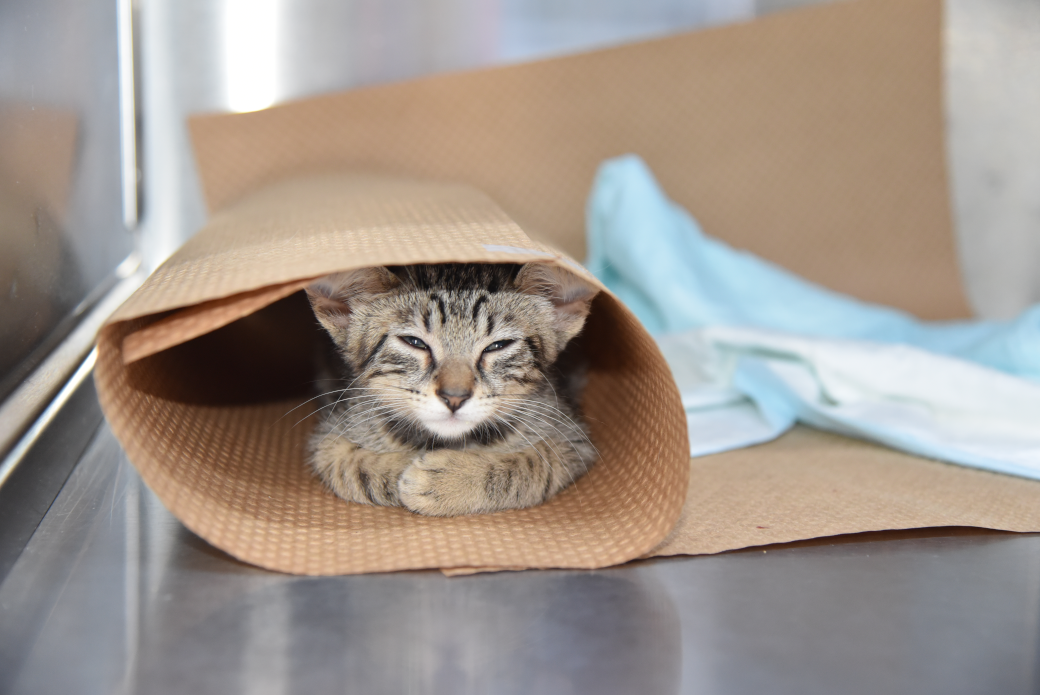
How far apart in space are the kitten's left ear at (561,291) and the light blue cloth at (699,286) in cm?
56

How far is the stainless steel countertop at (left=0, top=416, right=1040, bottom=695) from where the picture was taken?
0.88 meters

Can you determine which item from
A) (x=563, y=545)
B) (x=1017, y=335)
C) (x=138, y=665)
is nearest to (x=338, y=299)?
(x=563, y=545)

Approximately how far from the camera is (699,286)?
6.72 feet

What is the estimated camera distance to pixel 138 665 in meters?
0.89

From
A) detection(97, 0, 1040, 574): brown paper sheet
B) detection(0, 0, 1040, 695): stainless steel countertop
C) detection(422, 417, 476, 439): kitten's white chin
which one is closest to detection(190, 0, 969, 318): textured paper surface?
detection(97, 0, 1040, 574): brown paper sheet

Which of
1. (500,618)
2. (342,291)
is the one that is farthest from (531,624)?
(342,291)

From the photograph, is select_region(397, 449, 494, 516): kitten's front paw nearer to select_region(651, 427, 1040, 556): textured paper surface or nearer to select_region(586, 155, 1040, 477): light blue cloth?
select_region(651, 427, 1040, 556): textured paper surface

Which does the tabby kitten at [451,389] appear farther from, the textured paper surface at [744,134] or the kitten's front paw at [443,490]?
A: the textured paper surface at [744,134]

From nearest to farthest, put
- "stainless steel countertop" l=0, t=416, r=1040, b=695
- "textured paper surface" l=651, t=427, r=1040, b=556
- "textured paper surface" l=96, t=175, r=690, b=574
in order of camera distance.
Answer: "stainless steel countertop" l=0, t=416, r=1040, b=695
"textured paper surface" l=96, t=175, r=690, b=574
"textured paper surface" l=651, t=427, r=1040, b=556

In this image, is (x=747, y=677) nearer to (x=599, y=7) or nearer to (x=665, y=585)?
(x=665, y=585)

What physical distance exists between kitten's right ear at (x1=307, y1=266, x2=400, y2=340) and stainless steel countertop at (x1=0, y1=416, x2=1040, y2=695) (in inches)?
15.3

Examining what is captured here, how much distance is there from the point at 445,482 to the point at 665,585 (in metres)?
0.35

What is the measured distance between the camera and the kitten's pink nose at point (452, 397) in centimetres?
127

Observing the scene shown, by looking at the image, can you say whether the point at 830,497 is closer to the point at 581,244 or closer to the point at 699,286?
the point at 699,286
